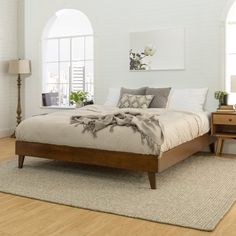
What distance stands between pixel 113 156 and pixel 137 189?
42cm

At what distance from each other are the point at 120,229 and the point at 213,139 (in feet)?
10.5

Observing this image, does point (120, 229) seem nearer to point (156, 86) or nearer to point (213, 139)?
point (213, 139)

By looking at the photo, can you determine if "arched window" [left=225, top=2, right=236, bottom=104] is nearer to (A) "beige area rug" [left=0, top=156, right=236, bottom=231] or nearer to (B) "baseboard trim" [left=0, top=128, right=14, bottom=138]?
(A) "beige area rug" [left=0, top=156, right=236, bottom=231]

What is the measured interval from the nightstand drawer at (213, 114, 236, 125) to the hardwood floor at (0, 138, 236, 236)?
204 centimetres

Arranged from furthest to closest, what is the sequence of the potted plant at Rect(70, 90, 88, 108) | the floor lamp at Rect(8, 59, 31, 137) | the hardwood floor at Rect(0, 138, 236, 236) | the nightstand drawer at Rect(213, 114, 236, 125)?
the floor lamp at Rect(8, 59, 31, 137), the potted plant at Rect(70, 90, 88, 108), the nightstand drawer at Rect(213, 114, 236, 125), the hardwood floor at Rect(0, 138, 236, 236)

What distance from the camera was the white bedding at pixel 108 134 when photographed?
367cm

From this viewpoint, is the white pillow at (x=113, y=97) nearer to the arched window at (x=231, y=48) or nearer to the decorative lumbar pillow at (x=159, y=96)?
the decorative lumbar pillow at (x=159, y=96)

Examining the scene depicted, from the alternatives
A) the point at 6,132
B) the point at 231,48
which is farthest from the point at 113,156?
the point at 6,132

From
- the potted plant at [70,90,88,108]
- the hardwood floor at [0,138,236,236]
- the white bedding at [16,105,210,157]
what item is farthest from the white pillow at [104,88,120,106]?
the hardwood floor at [0,138,236,236]

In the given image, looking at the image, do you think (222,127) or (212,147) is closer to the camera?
(222,127)

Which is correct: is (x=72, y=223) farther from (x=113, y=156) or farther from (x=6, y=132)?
(x=6, y=132)

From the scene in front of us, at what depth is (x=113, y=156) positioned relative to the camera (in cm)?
377

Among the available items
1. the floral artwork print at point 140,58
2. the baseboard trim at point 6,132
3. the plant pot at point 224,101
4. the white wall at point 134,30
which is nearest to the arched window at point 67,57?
the white wall at point 134,30

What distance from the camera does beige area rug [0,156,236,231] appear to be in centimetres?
298
